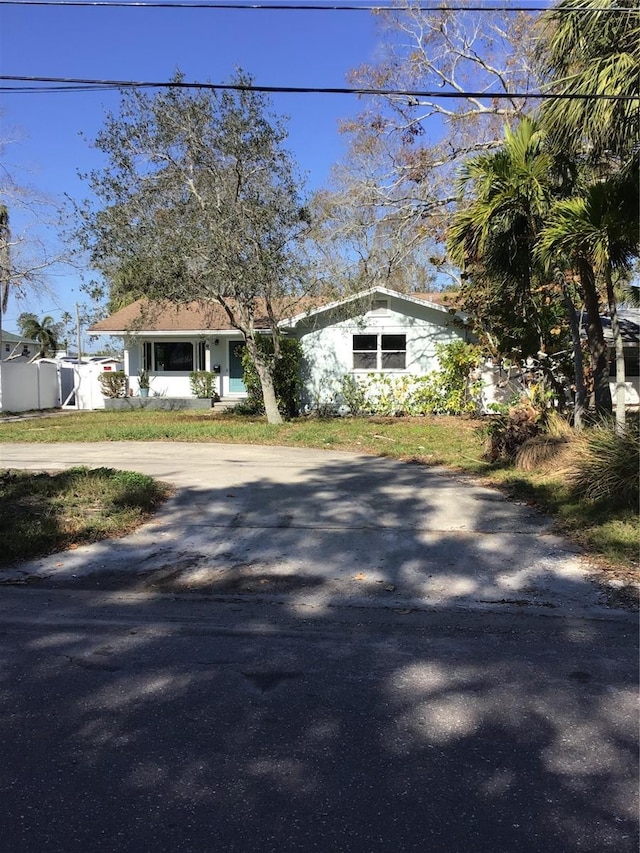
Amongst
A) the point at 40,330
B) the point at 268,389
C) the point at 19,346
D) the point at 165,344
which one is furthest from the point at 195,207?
the point at 40,330

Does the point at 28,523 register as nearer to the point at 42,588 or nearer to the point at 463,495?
the point at 42,588

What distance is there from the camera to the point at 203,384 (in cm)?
2503

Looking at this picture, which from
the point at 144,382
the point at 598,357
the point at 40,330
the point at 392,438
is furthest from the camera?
the point at 40,330

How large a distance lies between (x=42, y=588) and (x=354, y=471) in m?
6.30

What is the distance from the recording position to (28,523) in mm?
7195

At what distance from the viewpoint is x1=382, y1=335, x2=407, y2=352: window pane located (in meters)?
21.4

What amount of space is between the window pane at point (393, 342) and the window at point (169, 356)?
841 cm

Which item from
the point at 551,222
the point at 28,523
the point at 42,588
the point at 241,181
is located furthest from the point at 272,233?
the point at 42,588

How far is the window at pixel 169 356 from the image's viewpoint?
2600cm

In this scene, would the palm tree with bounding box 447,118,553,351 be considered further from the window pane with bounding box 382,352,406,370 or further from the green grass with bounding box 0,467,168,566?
the window pane with bounding box 382,352,406,370

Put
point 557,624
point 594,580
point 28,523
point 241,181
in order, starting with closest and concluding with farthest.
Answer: point 557,624
point 594,580
point 28,523
point 241,181

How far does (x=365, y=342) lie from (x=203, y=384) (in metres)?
6.94

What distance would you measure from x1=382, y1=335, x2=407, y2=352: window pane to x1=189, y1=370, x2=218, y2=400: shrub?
7.17 m

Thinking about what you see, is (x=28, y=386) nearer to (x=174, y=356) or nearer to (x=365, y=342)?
(x=174, y=356)
